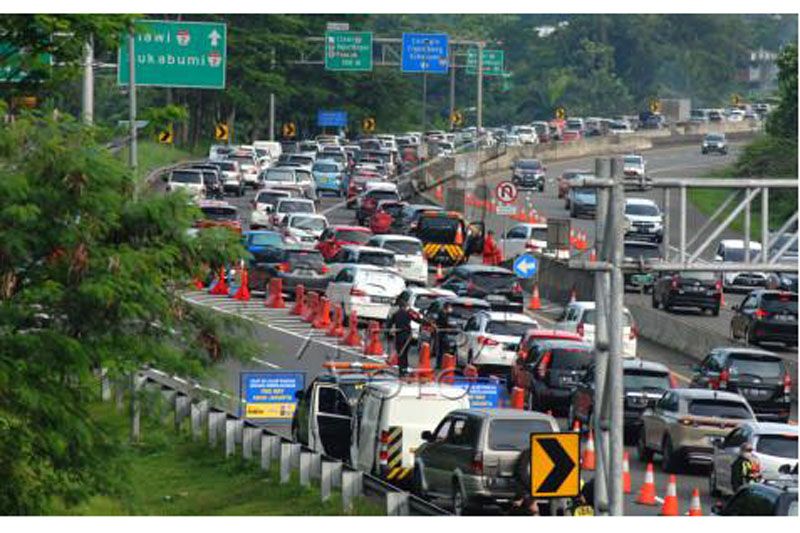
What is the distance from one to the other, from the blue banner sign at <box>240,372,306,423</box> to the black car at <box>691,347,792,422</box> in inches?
336

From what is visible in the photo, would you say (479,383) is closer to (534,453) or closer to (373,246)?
(534,453)

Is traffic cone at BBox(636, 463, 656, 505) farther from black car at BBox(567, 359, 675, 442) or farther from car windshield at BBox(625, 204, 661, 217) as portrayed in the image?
car windshield at BBox(625, 204, 661, 217)

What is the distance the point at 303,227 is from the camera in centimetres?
7556

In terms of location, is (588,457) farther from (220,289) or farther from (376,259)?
(220,289)

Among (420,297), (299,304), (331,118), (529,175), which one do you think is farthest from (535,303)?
(331,118)

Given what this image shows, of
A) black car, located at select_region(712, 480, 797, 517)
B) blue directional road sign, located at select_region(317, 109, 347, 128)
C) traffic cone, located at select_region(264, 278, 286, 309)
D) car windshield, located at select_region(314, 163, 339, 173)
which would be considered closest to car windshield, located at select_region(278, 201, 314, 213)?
traffic cone, located at select_region(264, 278, 286, 309)

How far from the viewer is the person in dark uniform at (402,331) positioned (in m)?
48.4

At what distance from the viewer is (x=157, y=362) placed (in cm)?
2897

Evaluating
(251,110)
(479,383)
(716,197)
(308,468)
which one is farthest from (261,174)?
(308,468)

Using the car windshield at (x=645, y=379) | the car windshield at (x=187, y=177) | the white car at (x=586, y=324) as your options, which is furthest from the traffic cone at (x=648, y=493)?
the car windshield at (x=187, y=177)

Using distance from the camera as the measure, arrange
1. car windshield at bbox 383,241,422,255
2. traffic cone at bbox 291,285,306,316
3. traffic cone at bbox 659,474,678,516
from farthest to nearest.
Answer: car windshield at bbox 383,241,422,255
traffic cone at bbox 291,285,306,316
traffic cone at bbox 659,474,678,516

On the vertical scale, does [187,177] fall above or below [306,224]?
above

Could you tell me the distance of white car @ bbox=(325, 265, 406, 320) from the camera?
193 ft

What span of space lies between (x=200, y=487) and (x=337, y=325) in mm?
18693
